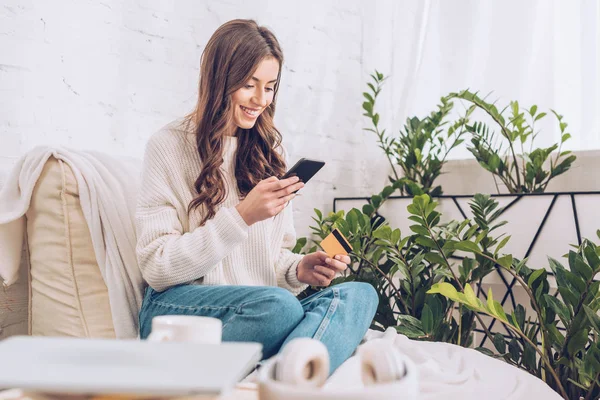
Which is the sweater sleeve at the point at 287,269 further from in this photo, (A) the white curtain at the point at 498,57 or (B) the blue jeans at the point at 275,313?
(A) the white curtain at the point at 498,57

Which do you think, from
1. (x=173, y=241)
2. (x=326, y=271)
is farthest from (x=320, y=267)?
(x=173, y=241)

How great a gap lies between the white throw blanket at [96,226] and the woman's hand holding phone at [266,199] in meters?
0.28

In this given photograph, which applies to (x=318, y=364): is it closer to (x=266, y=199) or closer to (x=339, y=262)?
(x=266, y=199)

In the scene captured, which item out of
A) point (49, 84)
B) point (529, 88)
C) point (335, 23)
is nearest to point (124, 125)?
point (49, 84)

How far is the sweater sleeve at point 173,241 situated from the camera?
47.6 inches

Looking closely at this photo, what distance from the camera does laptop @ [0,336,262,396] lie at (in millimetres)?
396

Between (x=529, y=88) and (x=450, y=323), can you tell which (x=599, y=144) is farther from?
(x=450, y=323)

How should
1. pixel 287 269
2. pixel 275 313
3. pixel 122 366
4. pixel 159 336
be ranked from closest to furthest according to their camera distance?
pixel 122 366 → pixel 159 336 → pixel 275 313 → pixel 287 269

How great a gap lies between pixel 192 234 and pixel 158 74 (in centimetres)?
77

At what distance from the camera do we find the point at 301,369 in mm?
448

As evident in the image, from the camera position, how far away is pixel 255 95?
4.63 ft

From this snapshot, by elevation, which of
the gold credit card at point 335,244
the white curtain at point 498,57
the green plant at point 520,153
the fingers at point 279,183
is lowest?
the gold credit card at point 335,244

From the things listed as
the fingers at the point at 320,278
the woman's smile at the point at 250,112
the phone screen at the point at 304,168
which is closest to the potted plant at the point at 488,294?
the fingers at the point at 320,278

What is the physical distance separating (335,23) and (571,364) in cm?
160
